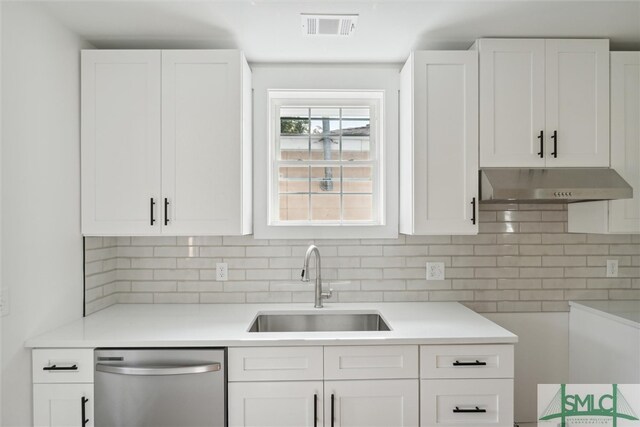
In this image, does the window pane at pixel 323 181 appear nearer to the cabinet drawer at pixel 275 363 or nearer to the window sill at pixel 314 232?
the window sill at pixel 314 232

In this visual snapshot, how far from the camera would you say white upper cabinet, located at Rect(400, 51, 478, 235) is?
2.26 m

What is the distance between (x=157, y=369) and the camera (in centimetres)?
185

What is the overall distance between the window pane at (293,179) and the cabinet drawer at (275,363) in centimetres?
116

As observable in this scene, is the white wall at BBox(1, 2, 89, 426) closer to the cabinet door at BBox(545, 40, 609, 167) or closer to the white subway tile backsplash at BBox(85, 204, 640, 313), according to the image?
the white subway tile backsplash at BBox(85, 204, 640, 313)

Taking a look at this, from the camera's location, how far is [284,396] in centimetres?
191

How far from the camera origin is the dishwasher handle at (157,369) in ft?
6.08

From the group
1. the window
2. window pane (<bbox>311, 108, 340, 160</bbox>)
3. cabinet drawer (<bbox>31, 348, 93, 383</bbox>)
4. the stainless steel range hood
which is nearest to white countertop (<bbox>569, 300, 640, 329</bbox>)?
the stainless steel range hood

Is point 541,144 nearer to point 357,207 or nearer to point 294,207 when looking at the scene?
point 357,207

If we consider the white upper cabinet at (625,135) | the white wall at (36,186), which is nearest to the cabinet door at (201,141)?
the white wall at (36,186)

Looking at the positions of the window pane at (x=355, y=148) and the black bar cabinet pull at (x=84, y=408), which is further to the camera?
the window pane at (x=355, y=148)

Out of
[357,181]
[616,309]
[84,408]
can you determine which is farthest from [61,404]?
[616,309]

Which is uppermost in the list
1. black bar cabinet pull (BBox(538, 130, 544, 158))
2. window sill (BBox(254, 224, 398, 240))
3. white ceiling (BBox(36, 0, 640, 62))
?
white ceiling (BBox(36, 0, 640, 62))

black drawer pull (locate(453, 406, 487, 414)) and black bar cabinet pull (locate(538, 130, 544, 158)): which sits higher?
black bar cabinet pull (locate(538, 130, 544, 158))

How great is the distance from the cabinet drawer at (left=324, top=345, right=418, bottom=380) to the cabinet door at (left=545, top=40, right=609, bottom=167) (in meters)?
1.39
